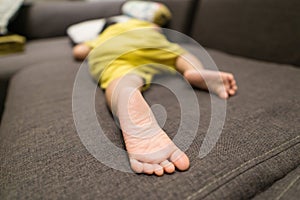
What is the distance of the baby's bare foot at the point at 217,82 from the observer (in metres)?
0.72

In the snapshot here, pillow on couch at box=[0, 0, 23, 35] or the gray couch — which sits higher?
the gray couch

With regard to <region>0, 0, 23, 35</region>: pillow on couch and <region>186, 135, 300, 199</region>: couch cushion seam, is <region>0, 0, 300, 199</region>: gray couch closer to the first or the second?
<region>186, 135, 300, 199</region>: couch cushion seam

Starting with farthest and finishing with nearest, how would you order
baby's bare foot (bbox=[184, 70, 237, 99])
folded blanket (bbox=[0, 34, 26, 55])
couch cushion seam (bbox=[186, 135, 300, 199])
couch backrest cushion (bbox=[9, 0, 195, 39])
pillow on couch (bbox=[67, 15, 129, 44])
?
couch backrest cushion (bbox=[9, 0, 195, 39]) < pillow on couch (bbox=[67, 15, 129, 44]) < folded blanket (bbox=[0, 34, 26, 55]) < baby's bare foot (bbox=[184, 70, 237, 99]) < couch cushion seam (bbox=[186, 135, 300, 199])

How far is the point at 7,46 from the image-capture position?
4.19 feet

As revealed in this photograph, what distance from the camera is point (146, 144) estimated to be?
0.49m

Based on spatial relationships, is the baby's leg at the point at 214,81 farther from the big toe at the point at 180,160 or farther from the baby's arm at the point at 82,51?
the baby's arm at the point at 82,51

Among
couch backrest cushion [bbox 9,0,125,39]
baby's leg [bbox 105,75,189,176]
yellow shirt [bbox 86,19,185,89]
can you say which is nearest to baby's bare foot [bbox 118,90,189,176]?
baby's leg [bbox 105,75,189,176]

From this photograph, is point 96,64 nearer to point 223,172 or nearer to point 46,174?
point 46,174

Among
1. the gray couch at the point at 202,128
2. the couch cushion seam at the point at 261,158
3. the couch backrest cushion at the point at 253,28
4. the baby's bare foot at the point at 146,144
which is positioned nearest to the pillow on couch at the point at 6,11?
the gray couch at the point at 202,128

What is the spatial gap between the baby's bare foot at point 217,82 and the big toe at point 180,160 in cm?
31

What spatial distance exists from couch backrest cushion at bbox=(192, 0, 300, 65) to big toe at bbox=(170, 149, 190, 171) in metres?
0.77

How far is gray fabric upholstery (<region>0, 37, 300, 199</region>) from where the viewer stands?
Result: 0.41 m

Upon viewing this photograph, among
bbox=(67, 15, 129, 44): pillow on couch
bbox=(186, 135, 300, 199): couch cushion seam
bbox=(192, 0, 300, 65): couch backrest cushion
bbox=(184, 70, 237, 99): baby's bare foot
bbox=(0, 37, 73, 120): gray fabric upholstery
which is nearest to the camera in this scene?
bbox=(186, 135, 300, 199): couch cushion seam

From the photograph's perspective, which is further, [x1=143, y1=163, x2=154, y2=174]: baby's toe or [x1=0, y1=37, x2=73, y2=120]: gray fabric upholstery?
[x1=0, y1=37, x2=73, y2=120]: gray fabric upholstery
